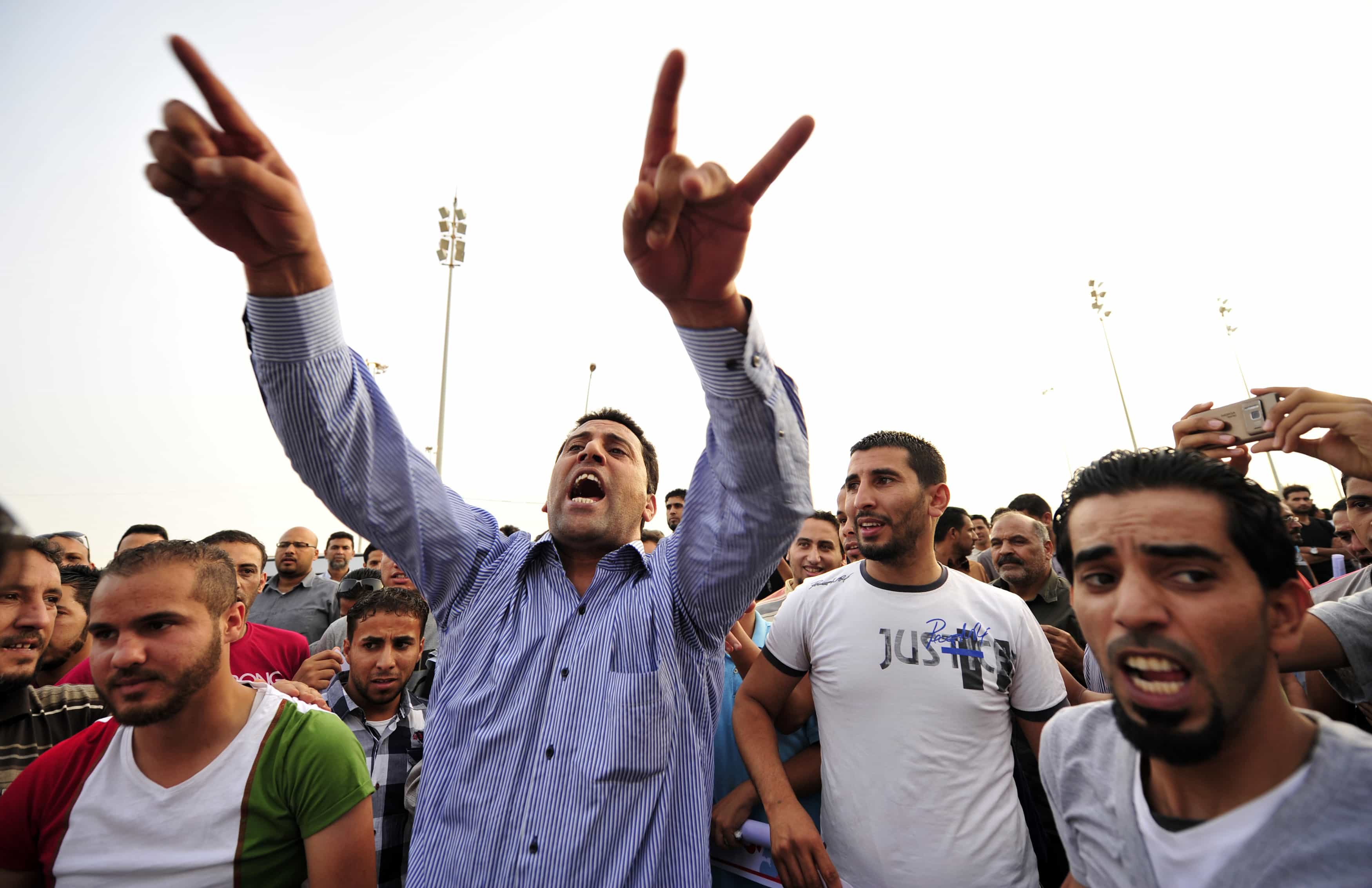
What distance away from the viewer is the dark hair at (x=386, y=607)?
A: 358 cm

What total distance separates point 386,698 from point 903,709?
2594 millimetres

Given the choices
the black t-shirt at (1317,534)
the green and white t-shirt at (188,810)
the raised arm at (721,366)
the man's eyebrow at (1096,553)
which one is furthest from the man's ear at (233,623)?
the black t-shirt at (1317,534)

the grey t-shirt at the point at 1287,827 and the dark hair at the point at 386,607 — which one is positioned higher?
the dark hair at the point at 386,607

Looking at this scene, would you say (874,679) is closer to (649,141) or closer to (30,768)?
(649,141)

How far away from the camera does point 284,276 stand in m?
1.53

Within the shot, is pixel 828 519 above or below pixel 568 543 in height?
above

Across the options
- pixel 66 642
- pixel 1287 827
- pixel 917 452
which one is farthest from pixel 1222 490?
pixel 66 642

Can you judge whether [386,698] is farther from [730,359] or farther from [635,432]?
[730,359]

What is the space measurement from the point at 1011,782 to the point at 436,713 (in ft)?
7.11

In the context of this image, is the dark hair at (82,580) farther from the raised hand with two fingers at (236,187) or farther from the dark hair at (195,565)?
the raised hand with two fingers at (236,187)

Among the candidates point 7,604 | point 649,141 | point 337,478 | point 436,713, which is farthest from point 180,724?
point 649,141

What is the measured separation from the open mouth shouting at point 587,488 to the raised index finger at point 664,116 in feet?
4.14

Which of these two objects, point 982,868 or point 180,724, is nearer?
point 180,724

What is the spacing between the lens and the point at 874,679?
2.61m
